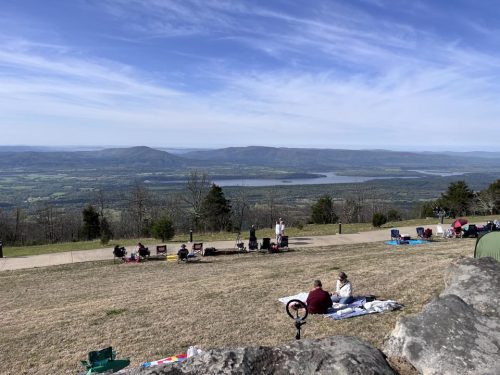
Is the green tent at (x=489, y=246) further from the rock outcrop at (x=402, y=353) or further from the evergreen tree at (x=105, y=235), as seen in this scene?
the evergreen tree at (x=105, y=235)

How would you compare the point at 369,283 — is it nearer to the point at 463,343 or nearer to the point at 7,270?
the point at 463,343

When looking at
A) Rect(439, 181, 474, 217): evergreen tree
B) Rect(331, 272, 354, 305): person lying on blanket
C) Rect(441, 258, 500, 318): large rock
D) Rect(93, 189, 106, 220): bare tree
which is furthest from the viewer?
Rect(93, 189, 106, 220): bare tree

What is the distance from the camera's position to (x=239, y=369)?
16.4 ft

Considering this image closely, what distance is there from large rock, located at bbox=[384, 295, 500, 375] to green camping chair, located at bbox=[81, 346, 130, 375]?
5059 millimetres

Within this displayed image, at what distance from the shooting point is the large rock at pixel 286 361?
196 inches

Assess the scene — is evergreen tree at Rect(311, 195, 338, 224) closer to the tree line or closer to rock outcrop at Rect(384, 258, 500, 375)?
the tree line

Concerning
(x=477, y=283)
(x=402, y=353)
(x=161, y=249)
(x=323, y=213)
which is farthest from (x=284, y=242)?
(x=323, y=213)

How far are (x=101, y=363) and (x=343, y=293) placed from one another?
21.6 ft

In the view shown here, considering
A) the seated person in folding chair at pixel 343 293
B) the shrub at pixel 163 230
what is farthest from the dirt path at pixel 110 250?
the seated person in folding chair at pixel 343 293

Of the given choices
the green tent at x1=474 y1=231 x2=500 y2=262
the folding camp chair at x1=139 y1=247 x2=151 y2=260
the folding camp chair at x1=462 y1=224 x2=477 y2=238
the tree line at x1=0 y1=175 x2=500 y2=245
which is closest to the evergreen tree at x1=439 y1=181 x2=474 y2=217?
the tree line at x1=0 y1=175 x2=500 y2=245

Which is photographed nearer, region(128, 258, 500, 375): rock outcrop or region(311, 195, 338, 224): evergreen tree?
region(128, 258, 500, 375): rock outcrop

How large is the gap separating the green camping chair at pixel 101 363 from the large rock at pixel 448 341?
16.6ft

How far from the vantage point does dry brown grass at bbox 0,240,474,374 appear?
10125 millimetres

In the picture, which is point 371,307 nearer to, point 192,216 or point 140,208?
point 192,216
